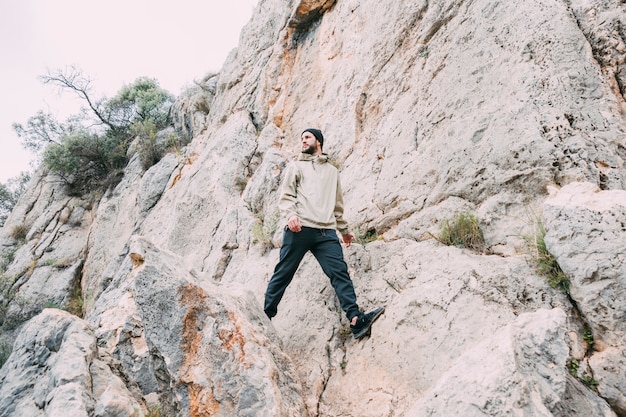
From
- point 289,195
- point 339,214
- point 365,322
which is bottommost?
point 365,322

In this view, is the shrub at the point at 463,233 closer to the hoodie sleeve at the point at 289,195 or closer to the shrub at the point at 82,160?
the hoodie sleeve at the point at 289,195

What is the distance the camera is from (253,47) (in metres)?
11.9

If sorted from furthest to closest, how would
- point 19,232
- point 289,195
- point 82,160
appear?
point 82,160 → point 19,232 → point 289,195

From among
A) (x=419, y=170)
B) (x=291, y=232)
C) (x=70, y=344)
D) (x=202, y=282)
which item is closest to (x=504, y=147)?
(x=419, y=170)

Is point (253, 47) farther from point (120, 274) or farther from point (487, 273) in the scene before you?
point (487, 273)

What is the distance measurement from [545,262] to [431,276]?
1022 millimetres

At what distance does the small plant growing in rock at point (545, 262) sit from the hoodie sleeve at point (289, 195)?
240 centimetres

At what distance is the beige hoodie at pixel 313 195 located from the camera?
14.9 feet

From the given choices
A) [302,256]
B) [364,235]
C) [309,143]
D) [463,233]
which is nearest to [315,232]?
[302,256]

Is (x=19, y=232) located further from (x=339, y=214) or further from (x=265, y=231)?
(x=339, y=214)

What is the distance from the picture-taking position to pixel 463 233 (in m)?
4.11

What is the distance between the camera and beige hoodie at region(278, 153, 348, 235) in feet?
14.9

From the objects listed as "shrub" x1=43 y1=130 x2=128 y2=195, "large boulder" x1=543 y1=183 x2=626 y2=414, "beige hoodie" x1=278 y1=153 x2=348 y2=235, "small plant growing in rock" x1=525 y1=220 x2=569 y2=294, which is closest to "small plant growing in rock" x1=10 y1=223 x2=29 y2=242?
"shrub" x1=43 y1=130 x2=128 y2=195

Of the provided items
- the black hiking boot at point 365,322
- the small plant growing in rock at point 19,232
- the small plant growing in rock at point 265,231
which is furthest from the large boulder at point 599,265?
the small plant growing in rock at point 19,232
